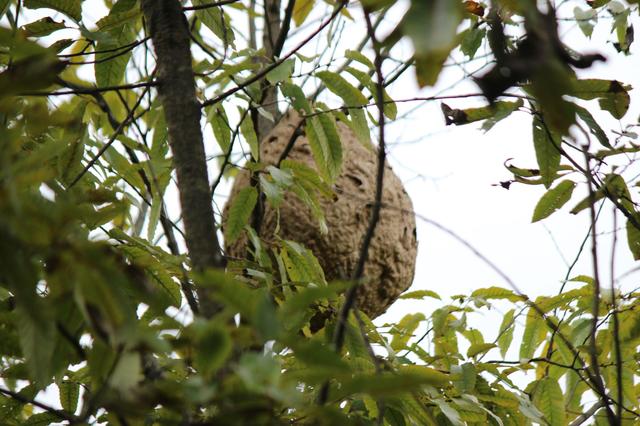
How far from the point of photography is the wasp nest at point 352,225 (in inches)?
71.4

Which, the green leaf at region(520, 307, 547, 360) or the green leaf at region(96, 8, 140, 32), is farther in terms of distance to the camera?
the green leaf at region(520, 307, 547, 360)

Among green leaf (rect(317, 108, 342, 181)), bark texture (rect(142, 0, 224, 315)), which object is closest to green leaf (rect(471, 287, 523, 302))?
green leaf (rect(317, 108, 342, 181))

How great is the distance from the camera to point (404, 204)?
2.01m

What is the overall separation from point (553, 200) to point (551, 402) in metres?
0.38

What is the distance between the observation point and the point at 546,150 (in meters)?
1.11

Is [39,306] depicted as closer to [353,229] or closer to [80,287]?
[80,287]

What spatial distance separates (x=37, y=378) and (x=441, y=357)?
0.88 m

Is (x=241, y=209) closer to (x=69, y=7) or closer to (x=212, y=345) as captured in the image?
(x=69, y=7)

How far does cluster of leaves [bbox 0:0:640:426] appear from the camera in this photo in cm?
48

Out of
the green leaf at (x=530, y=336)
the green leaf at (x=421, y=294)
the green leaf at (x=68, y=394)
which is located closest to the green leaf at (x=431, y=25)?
the green leaf at (x=68, y=394)

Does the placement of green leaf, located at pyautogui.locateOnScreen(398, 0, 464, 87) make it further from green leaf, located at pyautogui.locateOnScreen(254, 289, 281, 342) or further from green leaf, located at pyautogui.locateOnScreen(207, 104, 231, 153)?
green leaf, located at pyautogui.locateOnScreen(207, 104, 231, 153)

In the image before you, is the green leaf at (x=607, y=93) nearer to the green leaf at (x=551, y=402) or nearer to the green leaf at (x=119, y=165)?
the green leaf at (x=551, y=402)

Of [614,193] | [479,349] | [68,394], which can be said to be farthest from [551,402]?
[68,394]

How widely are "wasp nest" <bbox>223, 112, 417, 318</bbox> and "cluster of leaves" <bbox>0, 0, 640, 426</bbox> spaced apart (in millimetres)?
131
